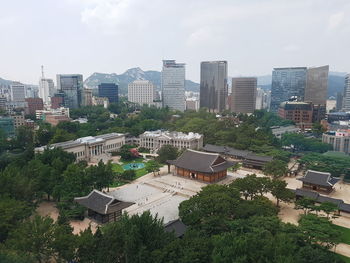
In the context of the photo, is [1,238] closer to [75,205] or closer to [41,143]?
[75,205]

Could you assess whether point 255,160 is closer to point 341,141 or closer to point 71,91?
point 341,141

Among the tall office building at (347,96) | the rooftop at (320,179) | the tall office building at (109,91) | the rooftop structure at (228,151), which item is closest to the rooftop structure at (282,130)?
the rooftop structure at (228,151)

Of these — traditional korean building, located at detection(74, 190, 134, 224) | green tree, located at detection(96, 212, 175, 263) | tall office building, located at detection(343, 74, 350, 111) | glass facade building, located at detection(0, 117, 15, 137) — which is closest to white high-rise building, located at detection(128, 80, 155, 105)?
glass facade building, located at detection(0, 117, 15, 137)

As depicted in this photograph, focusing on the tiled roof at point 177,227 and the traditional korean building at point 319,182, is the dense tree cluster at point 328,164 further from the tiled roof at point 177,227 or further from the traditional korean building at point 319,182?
the tiled roof at point 177,227

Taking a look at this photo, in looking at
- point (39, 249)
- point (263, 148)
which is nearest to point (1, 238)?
point (39, 249)

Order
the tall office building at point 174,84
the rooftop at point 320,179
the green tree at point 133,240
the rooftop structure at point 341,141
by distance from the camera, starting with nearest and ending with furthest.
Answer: the green tree at point 133,240 < the rooftop at point 320,179 < the rooftop structure at point 341,141 < the tall office building at point 174,84

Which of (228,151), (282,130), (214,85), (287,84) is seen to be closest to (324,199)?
(228,151)
